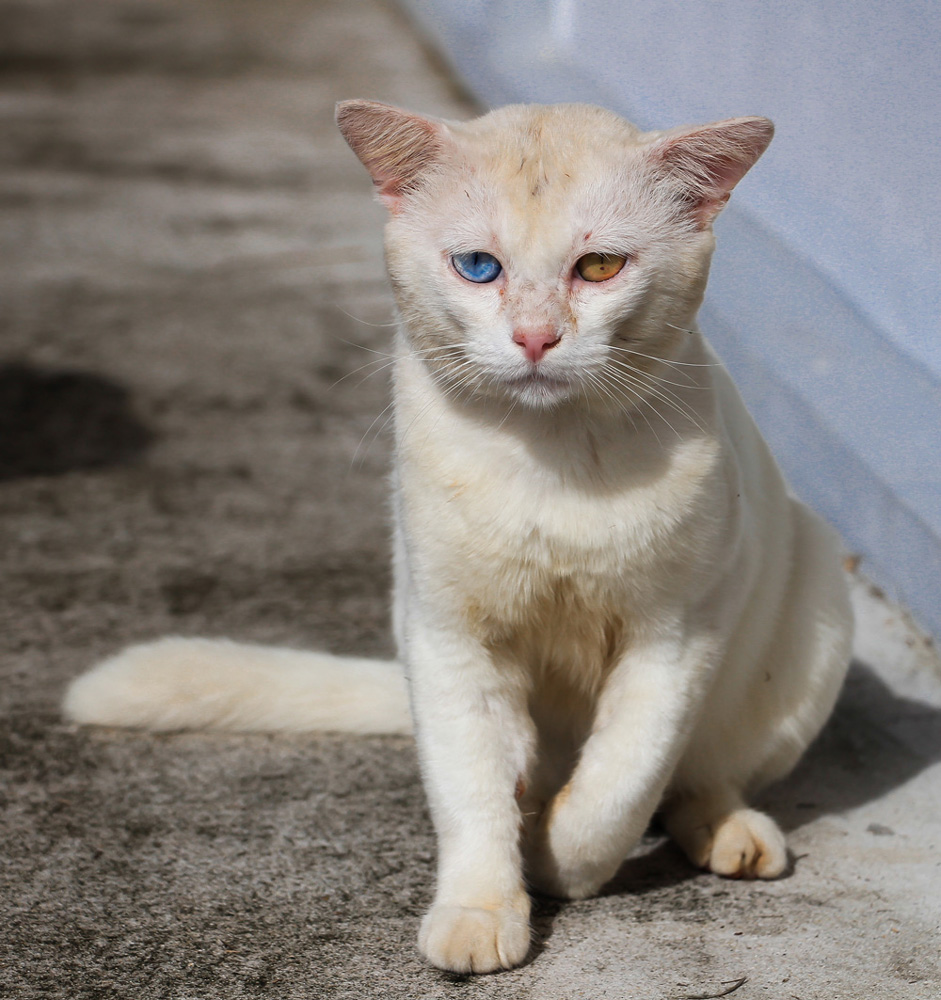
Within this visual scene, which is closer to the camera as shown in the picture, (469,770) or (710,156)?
(710,156)

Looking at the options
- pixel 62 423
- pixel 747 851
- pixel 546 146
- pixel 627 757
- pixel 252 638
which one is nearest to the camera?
pixel 546 146

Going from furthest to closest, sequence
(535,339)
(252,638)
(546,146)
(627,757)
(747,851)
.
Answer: (252,638), (747,851), (627,757), (546,146), (535,339)

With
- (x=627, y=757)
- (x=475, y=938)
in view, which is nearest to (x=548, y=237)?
(x=627, y=757)

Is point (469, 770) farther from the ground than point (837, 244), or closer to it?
closer to it

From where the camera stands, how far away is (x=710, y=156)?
1727 mm

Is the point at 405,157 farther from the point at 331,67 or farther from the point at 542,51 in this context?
the point at 331,67

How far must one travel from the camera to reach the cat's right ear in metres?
1.74

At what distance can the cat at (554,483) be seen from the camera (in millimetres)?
1664

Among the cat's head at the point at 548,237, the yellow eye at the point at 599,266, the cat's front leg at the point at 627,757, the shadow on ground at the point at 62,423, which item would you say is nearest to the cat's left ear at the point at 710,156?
the cat's head at the point at 548,237

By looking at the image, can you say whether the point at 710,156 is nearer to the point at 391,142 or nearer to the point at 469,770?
the point at 391,142

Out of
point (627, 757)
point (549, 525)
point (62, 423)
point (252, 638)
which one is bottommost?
point (62, 423)

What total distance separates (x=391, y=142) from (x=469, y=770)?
0.93 metres

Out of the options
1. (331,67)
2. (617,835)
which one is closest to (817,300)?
(617,835)

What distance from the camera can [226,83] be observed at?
739 cm
